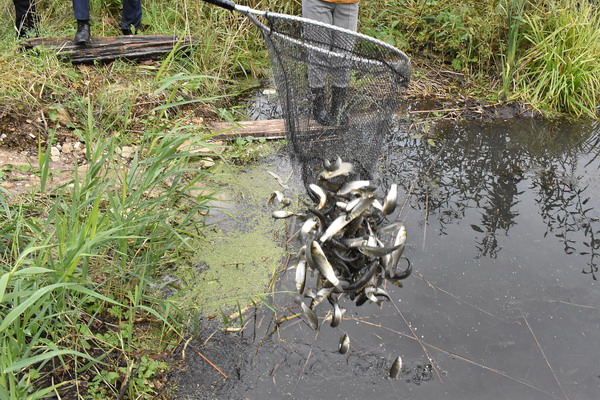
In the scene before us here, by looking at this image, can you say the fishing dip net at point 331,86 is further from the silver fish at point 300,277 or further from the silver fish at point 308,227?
the silver fish at point 300,277

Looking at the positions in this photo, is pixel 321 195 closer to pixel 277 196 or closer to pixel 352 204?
pixel 352 204

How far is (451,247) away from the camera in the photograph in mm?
3244

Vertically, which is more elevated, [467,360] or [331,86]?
[331,86]

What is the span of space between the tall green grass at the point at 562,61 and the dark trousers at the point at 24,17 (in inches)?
166

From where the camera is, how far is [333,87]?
10.2ft

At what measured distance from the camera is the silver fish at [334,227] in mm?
2533

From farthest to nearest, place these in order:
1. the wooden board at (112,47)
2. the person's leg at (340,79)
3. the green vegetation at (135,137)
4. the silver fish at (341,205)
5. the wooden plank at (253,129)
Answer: the wooden board at (112,47)
the wooden plank at (253,129)
the person's leg at (340,79)
the silver fish at (341,205)
the green vegetation at (135,137)

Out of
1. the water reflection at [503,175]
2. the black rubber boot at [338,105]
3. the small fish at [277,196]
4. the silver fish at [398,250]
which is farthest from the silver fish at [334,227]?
the water reflection at [503,175]

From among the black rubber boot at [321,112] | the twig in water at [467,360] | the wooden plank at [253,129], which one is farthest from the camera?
the wooden plank at [253,129]

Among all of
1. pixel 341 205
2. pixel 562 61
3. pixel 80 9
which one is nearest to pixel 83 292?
pixel 341 205

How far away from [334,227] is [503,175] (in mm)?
1958

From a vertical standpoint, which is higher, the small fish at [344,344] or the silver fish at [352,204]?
the silver fish at [352,204]

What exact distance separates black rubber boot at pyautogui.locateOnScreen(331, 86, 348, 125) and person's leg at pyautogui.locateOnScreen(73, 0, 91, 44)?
97.2 inches

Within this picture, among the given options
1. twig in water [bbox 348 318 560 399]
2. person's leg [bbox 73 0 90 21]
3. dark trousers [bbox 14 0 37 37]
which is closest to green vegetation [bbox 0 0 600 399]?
dark trousers [bbox 14 0 37 37]
